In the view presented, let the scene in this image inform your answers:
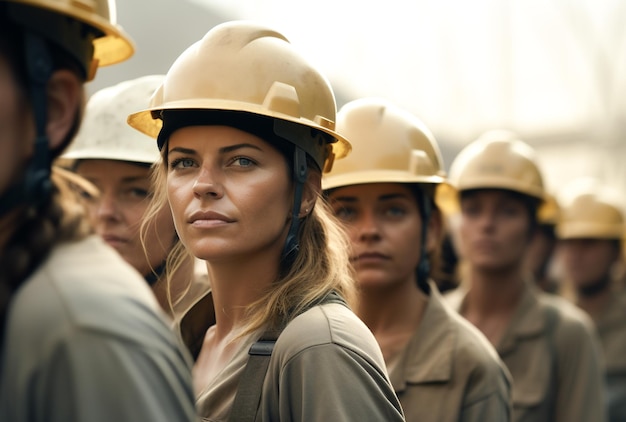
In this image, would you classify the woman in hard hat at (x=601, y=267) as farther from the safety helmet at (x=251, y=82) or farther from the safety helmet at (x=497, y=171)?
the safety helmet at (x=251, y=82)

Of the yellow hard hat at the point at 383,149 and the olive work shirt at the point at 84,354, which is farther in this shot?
the yellow hard hat at the point at 383,149

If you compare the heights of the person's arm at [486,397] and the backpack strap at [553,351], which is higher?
the person's arm at [486,397]

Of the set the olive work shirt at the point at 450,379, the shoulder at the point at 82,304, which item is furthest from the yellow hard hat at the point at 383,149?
the shoulder at the point at 82,304

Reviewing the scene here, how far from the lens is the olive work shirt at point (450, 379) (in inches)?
187

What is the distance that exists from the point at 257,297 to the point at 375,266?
4.76 feet

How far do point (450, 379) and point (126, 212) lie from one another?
157 centimetres

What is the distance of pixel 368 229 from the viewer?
198 inches

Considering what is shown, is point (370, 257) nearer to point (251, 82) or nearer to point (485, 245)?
point (251, 82)

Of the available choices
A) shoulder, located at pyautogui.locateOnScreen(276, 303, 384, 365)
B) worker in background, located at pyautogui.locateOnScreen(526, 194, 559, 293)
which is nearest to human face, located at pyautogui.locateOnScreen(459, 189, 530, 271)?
worker in background, located at pyautogui.locateOnScreen(526, 194, 559, 293)

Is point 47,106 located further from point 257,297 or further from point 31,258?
point 257,297

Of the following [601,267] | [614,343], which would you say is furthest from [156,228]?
[601,267]

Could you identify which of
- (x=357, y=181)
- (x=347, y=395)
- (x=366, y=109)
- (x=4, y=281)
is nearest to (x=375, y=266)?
(x=357, y=181)

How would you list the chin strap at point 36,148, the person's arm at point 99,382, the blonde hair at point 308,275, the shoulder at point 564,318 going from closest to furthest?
the person's arm at point 99,382 < the chin strap at point 36,148 < the blonde hair at point 308,275 < the shoulder at point 564,318

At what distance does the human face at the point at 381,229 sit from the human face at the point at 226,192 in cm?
145
